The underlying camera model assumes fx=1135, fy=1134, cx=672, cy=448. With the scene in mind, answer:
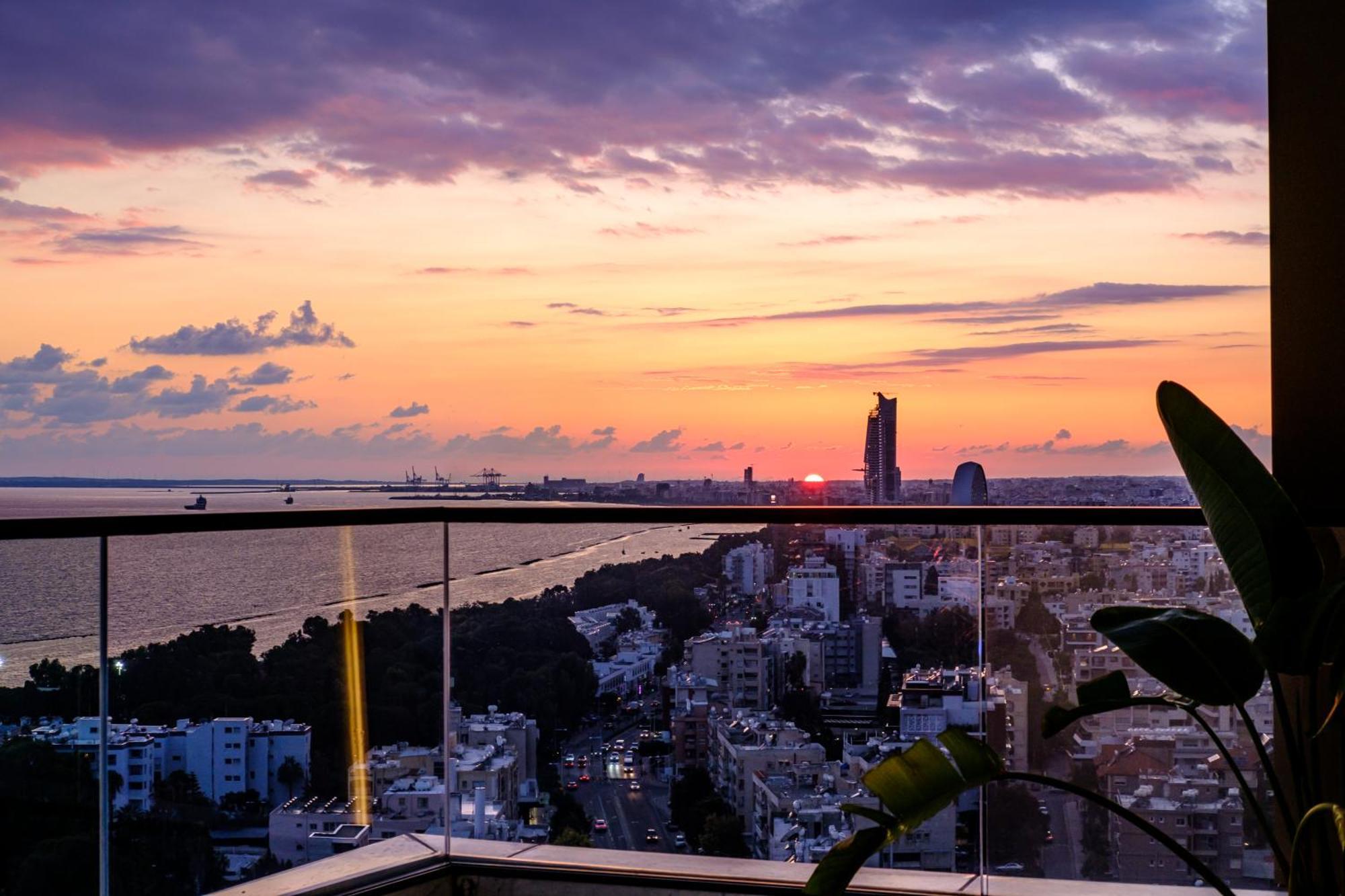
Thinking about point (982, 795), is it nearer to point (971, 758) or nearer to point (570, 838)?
point (971, 758)

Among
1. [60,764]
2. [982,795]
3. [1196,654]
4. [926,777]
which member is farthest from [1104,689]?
[60,764]

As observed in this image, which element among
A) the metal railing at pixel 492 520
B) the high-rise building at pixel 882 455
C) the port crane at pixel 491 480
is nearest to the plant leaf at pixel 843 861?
the metal railing at pixel 492 520

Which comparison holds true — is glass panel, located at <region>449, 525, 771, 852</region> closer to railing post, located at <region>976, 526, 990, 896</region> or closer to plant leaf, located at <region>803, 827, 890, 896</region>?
railing post, located at <region>976, 526, 990, 896</region>

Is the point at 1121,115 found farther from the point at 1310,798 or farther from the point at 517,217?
the point at 1310,798

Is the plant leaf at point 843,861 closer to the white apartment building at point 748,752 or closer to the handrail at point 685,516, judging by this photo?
the white apartment building at point 748,752

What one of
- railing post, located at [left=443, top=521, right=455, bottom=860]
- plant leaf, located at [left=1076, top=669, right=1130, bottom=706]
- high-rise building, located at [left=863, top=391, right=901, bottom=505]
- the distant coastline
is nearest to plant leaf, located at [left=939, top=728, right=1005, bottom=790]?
plant leaf, located at [left=1076, top=669, right=1130, bottom=706]

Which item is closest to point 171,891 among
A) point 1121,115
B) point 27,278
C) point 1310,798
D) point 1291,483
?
point 1310,798

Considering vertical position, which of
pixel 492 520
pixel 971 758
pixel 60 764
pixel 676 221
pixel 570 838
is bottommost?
pixel 570 838
